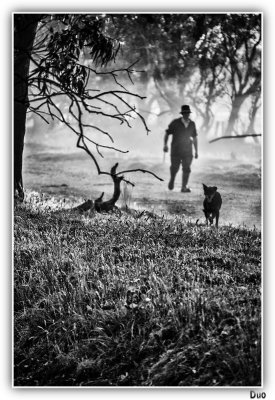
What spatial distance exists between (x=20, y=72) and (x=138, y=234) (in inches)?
115

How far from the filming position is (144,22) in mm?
7508

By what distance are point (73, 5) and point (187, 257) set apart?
352 centimetres

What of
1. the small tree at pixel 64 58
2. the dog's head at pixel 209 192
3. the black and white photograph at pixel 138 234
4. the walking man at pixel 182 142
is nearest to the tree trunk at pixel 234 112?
the black and white photograph at pixel 138 234

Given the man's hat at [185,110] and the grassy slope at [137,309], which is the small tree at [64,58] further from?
the man's hat at [185,110]

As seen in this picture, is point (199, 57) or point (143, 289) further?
point (199, 57)

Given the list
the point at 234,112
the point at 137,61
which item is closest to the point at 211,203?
the point at 137,61

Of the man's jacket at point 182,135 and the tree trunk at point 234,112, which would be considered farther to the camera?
the tree trunk at point 234,112

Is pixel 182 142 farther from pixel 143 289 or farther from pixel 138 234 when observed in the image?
pixel 143 289

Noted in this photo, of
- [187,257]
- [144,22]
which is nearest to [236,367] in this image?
[187,257]

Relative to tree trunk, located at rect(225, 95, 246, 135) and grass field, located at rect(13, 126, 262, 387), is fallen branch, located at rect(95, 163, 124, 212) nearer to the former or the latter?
grass field, located at rect(13, 126, 262, 387)

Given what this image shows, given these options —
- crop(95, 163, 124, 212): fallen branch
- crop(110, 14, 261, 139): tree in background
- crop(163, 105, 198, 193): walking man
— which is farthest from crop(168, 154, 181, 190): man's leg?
crop(110, 14, 261, 139): tree in background

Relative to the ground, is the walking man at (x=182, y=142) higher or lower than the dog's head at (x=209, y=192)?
higher

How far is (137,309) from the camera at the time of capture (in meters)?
4.80

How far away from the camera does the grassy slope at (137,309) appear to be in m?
4.37
